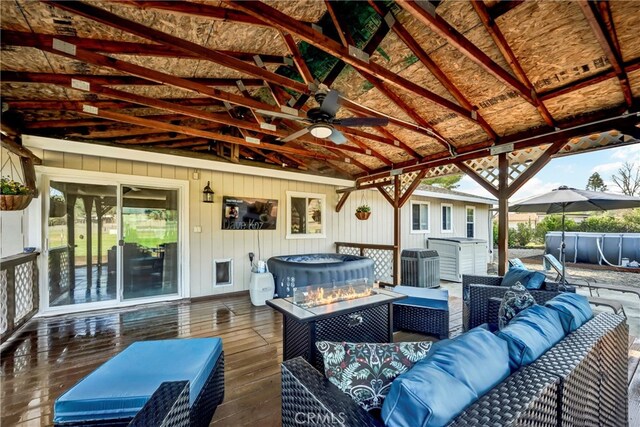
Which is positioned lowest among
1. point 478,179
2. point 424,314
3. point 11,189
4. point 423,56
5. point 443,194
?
point 424,314

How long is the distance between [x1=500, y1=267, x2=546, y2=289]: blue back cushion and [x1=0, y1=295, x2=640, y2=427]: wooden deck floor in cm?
101

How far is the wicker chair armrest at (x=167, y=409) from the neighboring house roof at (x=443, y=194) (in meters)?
8.41

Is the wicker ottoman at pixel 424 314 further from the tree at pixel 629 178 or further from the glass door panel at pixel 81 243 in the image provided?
the tree at pixel 629 178

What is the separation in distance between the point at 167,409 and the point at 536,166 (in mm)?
5220

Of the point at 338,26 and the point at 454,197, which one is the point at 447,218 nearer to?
the point at 454,197

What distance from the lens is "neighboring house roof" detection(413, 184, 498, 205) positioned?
8.85 m

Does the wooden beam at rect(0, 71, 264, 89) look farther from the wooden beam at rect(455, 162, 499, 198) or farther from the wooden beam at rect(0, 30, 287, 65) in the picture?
the wooden beam at rect(455, 162, 499, 198)

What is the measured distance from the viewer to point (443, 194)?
9.41m

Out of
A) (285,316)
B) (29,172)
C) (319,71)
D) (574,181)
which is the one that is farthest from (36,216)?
(574,181)

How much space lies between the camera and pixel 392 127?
4984mm

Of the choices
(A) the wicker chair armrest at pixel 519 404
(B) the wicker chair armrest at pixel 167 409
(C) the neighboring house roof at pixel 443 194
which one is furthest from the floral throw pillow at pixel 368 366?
(C) the neighboring house roof at pixel 443 194

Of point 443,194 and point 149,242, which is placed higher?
point 443,194

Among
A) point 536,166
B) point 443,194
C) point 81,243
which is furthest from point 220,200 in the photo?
point 443,194

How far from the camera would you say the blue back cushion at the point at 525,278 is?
10.4 ft
